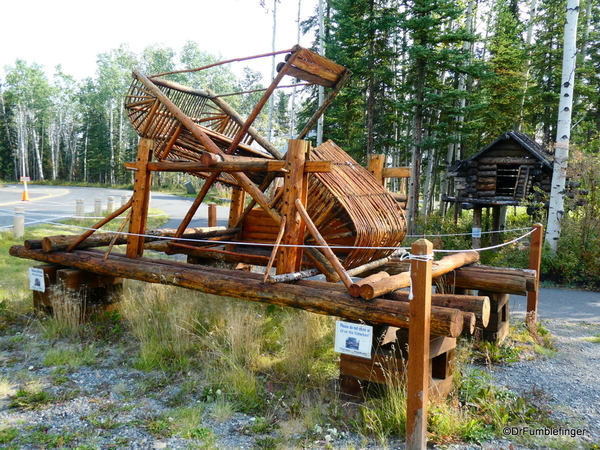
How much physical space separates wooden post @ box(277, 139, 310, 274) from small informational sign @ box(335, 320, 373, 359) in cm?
108

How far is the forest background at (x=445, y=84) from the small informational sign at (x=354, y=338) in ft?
26.1

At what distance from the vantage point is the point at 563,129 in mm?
10172

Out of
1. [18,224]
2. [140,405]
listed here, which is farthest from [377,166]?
[18,224]

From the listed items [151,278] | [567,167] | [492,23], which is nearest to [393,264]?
[151,278]

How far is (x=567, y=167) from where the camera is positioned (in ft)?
33.4

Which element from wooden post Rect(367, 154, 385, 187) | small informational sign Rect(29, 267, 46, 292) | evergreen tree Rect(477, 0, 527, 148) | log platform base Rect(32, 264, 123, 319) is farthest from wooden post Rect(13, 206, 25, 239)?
evergreen tree Rect(477, 0, 527, 148)

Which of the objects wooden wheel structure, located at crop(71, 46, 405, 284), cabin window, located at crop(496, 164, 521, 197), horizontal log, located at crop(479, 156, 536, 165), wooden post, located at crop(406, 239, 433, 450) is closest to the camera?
wooden post, located at crop(406, 239, 433, 450)

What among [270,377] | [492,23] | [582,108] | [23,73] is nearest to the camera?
[270,377]

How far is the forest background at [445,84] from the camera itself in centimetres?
1409

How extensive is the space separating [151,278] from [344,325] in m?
2.46

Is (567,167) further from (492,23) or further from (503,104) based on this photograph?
(492,23)

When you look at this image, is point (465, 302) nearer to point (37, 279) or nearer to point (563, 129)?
point (37, 279)

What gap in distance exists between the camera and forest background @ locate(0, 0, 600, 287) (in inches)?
555

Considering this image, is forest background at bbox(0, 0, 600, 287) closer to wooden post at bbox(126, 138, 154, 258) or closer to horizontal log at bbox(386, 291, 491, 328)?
horizontal log at bbox(386, 291, 491, 328)
